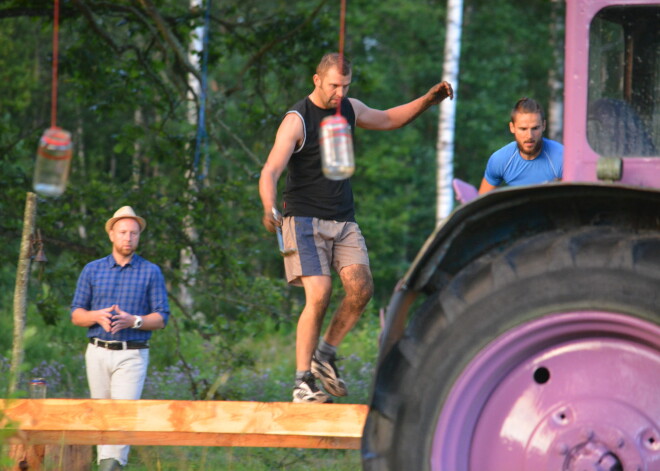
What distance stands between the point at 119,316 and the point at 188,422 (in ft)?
6.31

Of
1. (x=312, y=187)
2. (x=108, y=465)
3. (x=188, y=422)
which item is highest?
(x=312, y=187)

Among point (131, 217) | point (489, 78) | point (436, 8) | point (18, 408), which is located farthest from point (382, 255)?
point (18, 408)

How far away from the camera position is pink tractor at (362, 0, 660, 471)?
9.48 ft

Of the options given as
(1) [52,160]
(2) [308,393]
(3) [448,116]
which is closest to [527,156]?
(2) [308,393]

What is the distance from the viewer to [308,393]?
442 centimetres

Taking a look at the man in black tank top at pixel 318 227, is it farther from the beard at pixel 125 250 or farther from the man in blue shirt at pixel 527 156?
the beard at pixel 125 250

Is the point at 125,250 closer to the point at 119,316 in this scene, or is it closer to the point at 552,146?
the point at 119,316

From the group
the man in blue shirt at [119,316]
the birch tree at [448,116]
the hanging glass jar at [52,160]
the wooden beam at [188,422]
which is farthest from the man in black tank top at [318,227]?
the birch tree at [448,116]

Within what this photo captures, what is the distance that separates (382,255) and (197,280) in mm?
14944

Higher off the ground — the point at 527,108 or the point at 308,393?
the point at 527,108

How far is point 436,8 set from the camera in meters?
25.9

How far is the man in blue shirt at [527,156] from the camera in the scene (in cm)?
502

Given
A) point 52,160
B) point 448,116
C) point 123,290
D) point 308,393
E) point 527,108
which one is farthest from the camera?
point 448,116

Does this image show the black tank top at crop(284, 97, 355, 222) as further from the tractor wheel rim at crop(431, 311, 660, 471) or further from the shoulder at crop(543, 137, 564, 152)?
the tractor wheel rim at crop(431, 311, 660, 471)
